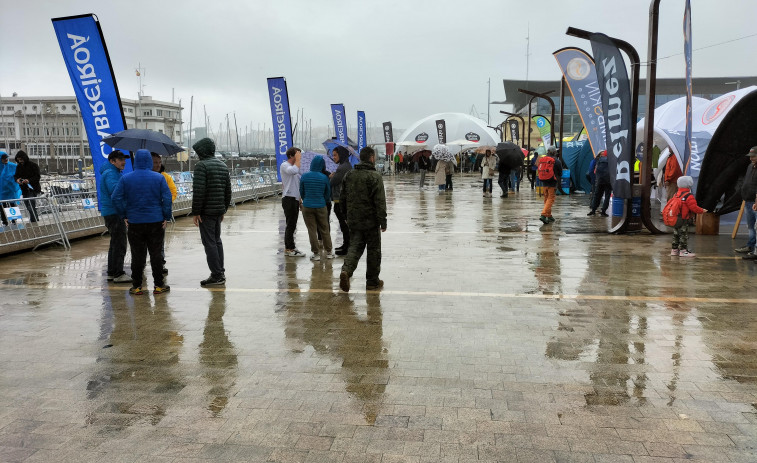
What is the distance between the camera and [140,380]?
4387 millimetres

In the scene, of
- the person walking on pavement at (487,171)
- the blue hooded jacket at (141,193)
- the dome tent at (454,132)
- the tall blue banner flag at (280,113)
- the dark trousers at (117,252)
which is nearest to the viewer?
the blue hooded jacket at (141,193)

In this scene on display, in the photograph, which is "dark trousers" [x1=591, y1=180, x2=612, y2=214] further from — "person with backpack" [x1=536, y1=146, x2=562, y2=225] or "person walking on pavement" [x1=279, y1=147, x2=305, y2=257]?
"person walking on pavement" [x1=279, y1=147, x2=305, y2=257]

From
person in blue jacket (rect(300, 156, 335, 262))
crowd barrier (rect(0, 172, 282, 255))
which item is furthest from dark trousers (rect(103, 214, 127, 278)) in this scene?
crowd barrier (rect(0, 172, 282, 255))

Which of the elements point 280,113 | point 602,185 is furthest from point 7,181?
point 602,185

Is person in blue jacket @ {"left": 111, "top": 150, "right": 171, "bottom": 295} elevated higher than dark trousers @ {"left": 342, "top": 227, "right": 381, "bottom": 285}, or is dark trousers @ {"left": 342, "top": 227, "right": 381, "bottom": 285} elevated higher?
Answer: person in blue jacket @ {"left": 111, "top": 150, "right": 171, "bottom": 295}

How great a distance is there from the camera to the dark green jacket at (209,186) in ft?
24.5

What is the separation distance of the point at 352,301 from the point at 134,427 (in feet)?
11.0

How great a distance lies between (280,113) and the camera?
18.4 metres

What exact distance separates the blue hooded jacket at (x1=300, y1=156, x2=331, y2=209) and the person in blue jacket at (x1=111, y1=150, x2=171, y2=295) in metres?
2.31

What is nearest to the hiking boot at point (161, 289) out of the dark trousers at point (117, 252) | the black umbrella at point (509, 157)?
the dark trousers at point (117, 252)

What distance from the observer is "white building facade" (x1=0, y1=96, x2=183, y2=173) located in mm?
73825

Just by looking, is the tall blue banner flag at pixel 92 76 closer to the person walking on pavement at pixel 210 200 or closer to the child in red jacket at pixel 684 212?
the person walking on pavement at pixel 210 200

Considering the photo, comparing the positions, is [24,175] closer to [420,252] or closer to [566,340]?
[420,252]

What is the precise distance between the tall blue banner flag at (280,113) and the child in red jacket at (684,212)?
1168cm
